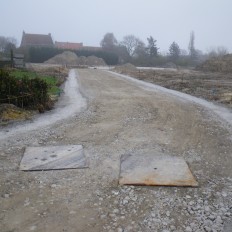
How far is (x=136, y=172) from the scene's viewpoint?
Answer: 19.9ft

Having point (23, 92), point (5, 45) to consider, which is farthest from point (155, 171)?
point (5, 45)

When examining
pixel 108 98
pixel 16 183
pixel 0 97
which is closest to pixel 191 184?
pixel 16 183

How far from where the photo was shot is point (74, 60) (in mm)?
73438

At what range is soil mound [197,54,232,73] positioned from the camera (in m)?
45.9

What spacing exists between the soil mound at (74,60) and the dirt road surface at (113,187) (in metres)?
63.2

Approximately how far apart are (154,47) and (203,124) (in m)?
78.0

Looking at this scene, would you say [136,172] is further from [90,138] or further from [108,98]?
[108,98]

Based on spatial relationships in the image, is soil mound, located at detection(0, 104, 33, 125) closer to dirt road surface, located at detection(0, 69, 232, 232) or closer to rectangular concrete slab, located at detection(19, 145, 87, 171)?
dirt road surface, located at detection(0, 69, 232, 232)

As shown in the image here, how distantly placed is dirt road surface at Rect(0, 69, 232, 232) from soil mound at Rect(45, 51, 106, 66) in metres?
63.2

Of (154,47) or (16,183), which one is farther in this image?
(154,47)

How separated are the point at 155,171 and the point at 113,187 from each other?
1069mm

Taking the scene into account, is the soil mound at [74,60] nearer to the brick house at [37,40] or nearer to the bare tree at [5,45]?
the bare tree at [5,45]

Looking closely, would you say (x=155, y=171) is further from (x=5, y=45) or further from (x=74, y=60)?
(x=5, y=45)

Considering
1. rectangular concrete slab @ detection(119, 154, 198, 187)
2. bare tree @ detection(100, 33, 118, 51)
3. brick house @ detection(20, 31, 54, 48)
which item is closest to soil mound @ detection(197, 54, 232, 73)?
rectangular concrete slab @ detection(119, 154, 198, 187)
